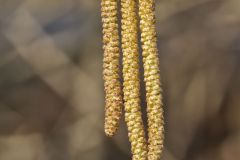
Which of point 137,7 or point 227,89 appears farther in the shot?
point 227,89

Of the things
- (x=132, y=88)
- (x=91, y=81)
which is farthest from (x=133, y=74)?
(x=91, y=81)

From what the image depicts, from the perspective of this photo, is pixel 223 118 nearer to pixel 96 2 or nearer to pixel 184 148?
pixel 184 148

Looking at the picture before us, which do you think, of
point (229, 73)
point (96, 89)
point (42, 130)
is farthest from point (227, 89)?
point (42, 130)

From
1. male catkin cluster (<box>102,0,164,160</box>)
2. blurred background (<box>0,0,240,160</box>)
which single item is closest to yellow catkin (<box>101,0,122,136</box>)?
male catkin cluster (<box>102,0,164,160</box>)

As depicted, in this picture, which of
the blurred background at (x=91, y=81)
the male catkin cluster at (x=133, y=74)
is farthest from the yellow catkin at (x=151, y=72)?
the blurred background at (x=91, y=81)

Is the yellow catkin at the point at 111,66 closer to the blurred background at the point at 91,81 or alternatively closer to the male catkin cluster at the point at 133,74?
the male catkin cluster at the point at 133,74

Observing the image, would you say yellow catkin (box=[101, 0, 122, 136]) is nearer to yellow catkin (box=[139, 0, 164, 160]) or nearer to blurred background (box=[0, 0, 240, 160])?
yellow catkin (box=[139, 0, 164, 160])
